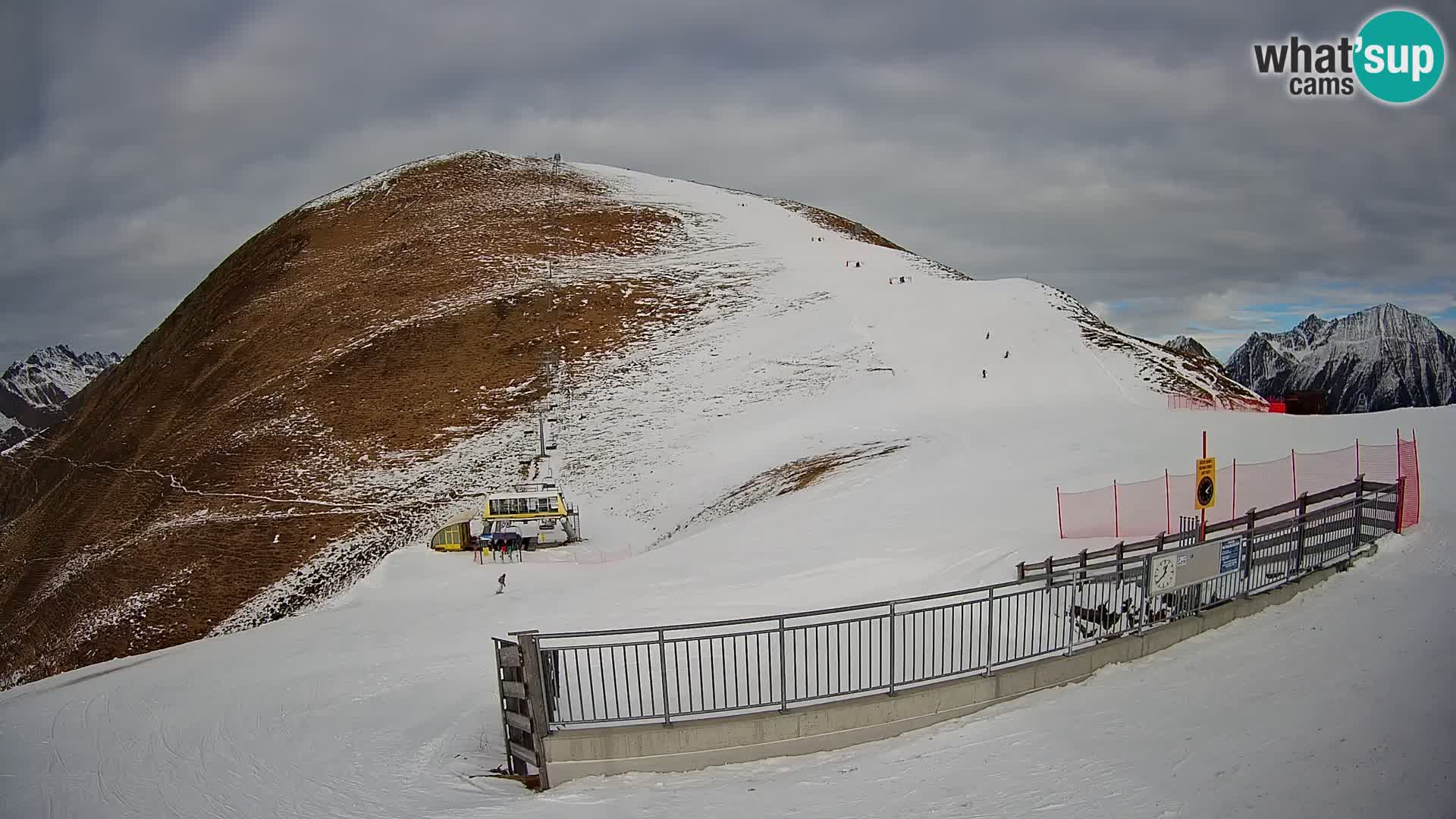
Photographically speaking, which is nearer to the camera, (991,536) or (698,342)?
(991,536)

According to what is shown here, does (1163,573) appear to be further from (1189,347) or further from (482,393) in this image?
(1189,347)

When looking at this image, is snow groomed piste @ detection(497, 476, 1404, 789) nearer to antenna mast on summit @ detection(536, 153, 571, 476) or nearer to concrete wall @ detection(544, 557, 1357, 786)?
concrete wall @ detection(544, 557, 1357, 786)

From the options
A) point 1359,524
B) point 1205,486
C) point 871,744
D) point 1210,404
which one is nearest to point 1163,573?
point 1205,486

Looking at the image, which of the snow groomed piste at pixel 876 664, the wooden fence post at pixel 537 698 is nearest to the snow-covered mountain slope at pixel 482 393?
the snow groomed piste at pixel 876 664

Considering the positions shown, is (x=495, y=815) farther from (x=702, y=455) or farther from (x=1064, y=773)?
(x=702, y=455)

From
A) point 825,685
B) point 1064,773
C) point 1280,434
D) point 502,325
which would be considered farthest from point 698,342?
point 1064,773

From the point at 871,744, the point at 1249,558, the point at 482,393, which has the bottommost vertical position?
the point at 871,744
